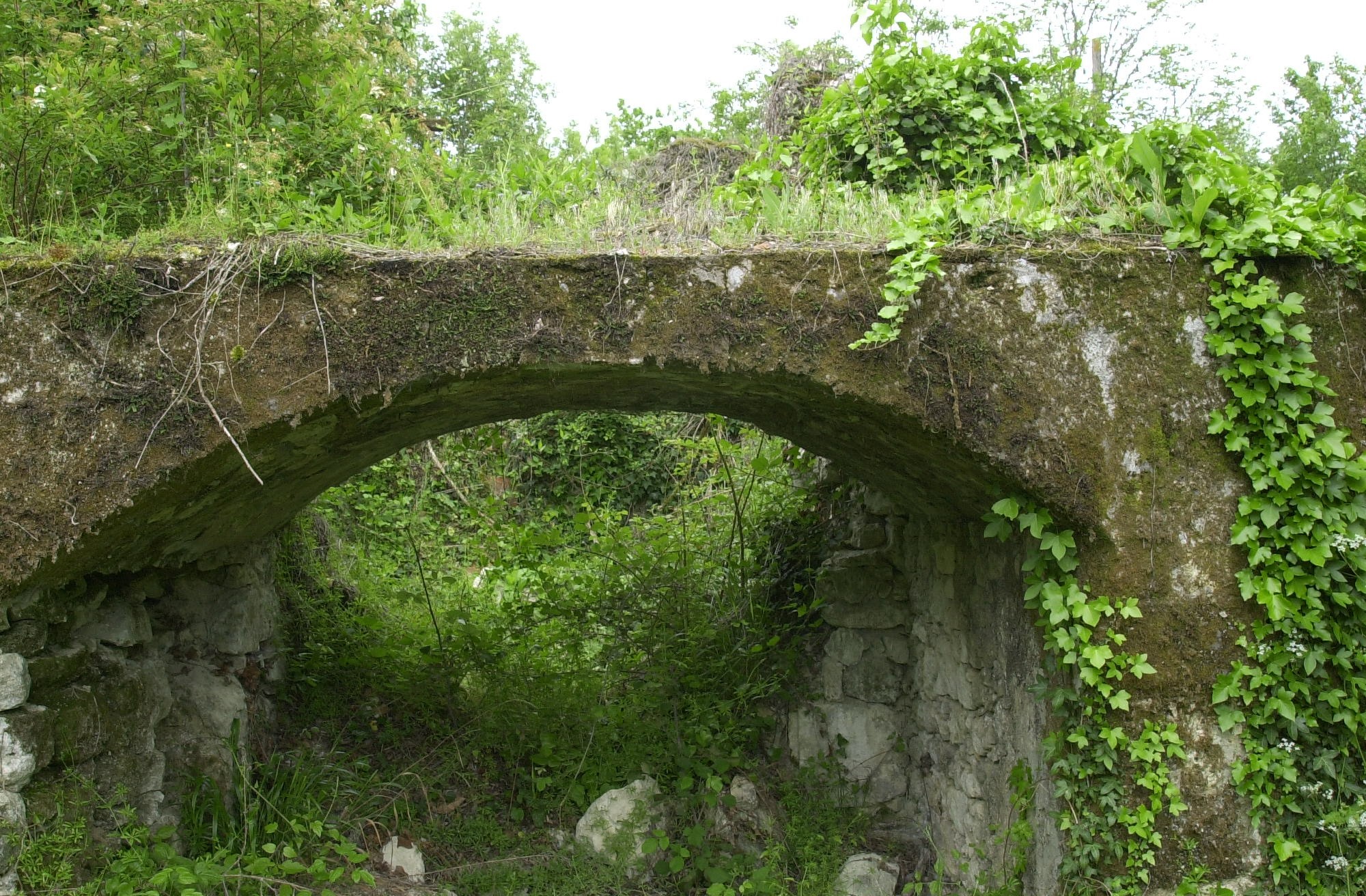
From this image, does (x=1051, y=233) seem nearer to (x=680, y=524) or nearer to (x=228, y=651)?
(x=680, y=524)

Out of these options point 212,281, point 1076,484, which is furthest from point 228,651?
point 1076,484

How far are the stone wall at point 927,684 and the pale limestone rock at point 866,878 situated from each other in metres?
0.20

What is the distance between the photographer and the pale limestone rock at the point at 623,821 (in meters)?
4.33

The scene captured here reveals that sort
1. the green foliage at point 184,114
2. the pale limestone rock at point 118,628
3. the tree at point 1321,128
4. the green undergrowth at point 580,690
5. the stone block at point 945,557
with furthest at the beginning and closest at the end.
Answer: the tree at point 1321,128
the green undergrowth at point 580,690
the stone block at point 945,557
the pale limestone rock at point 118,628
the green foliage at point 184,114

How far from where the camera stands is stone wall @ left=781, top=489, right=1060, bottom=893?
345 centimetres

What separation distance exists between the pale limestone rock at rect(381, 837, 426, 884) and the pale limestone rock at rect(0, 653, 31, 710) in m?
1.88

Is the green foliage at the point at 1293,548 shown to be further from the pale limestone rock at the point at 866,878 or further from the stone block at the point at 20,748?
the stone block at the point at 20,748

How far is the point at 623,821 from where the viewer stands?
14.4ft

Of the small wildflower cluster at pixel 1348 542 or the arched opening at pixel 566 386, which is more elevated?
the arched opening at pixel 566 386

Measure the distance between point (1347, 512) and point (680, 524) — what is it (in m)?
3.86

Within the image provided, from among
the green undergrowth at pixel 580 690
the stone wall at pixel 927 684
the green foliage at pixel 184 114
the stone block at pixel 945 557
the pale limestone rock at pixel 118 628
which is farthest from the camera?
the green undergrowth at pixel 580 690

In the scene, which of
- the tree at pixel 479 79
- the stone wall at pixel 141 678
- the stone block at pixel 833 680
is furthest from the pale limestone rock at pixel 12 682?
the tree at pixel 479 79

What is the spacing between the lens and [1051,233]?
117 inches

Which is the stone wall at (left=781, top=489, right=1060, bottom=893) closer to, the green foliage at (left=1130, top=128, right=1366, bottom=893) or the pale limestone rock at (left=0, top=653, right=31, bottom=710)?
the green foliage at (left=1130, top=128, right=1366, bottom=893)
